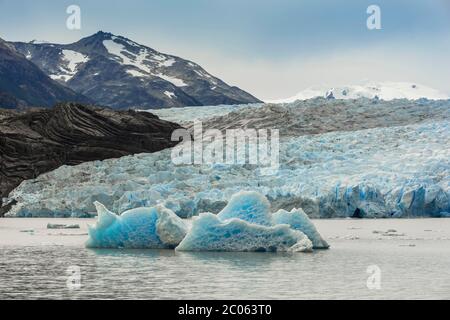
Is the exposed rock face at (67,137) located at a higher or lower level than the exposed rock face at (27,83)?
lower

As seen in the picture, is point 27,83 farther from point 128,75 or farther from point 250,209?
point 250,209

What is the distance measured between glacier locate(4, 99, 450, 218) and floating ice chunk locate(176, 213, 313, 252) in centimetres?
806

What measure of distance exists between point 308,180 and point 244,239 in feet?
32.2

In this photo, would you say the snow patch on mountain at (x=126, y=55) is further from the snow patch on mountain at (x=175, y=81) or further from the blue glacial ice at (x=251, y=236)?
the blue glacial ice at (x=251, y=236)

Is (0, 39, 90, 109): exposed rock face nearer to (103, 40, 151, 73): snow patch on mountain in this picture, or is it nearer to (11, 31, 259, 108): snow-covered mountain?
(11, 31, 259, 108): snow-covered mountain

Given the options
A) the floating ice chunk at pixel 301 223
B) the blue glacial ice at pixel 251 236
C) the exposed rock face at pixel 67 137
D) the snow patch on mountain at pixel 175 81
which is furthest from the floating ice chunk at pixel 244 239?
the snow patch on mountain at pixel 175 81

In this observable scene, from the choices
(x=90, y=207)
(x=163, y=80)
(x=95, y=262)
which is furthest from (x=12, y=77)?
(x=95, y=262)

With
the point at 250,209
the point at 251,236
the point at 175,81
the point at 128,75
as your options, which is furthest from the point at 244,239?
the point at 128,75

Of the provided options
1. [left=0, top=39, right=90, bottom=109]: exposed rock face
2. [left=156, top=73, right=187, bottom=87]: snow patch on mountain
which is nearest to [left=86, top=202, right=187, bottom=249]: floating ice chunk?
[left=0, top=39, right=90, bottom=109]: exposed rock face

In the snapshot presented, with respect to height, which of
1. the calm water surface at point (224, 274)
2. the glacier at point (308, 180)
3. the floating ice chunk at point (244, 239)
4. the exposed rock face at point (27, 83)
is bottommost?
the calm water surface at point (224, 274)

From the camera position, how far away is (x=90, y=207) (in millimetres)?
24250

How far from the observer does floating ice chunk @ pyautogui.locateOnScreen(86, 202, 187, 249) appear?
14289 millimetres

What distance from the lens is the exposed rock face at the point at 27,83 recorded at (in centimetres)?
9188
